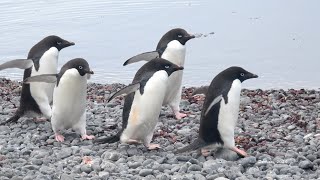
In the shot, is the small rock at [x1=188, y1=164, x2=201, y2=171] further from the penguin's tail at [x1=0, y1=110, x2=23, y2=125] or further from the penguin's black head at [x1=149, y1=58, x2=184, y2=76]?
the penguin's tail at [x1=0, y1=110, x2=23, y2=125]

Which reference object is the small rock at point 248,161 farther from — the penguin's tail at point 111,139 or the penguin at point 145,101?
the penguin's tail at point 111,139

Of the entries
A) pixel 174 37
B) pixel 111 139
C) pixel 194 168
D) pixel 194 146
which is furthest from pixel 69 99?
pixel 194 168

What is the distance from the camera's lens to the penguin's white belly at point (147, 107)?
6.14 m

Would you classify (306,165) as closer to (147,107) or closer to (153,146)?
(153,146)

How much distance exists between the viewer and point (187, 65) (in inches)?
531

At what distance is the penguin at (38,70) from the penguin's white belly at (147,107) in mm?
1645

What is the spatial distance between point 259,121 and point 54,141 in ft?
7.47

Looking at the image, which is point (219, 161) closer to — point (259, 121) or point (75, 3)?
point (259, 121)

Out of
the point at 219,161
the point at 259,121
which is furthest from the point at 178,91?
the point at 219,161

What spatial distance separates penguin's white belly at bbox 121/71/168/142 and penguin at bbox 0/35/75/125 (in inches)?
64.8

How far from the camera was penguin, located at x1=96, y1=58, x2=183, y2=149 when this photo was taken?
614cm

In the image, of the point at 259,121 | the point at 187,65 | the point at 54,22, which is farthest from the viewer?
the point at 54,22

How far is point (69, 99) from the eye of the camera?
6703 mm

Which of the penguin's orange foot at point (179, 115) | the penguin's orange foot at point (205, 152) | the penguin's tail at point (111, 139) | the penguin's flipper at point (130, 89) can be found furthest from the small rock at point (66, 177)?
the penguin's orange foot at point (179, 115)
